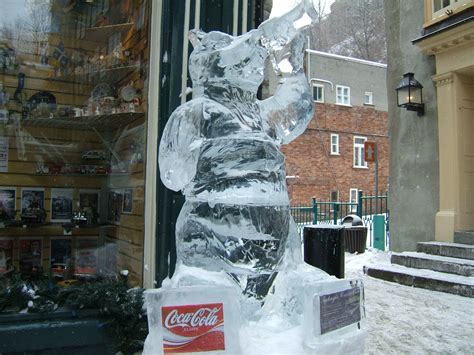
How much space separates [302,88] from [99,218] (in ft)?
7.30

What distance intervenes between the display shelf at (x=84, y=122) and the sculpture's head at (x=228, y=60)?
158 cm

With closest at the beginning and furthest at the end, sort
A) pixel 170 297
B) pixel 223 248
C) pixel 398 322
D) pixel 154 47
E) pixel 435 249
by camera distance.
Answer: pixel 170 297, pixel 223 248, pixel 154 47, pixel 398 322, pixel 435 249

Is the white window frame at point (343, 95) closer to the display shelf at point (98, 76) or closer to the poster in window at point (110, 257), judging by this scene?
the display shelf at point (98, 76)

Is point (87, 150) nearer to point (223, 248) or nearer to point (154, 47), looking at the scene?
point (154, 47)

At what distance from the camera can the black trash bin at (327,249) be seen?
3.29 metres

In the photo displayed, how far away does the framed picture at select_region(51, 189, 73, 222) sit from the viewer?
369 centimetres

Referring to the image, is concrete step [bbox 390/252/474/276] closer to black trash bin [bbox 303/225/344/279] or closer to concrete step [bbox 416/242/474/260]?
concrete step [bbox 416/242/474/260]

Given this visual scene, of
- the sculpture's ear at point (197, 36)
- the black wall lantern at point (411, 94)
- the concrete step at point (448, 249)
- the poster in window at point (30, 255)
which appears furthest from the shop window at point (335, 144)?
the sculpture's ear at point (197, 36)

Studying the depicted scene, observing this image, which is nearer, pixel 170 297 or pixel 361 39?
pixel 170 297

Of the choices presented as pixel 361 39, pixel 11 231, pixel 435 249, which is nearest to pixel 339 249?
pixel 11 231

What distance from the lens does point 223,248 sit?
2.07 metres

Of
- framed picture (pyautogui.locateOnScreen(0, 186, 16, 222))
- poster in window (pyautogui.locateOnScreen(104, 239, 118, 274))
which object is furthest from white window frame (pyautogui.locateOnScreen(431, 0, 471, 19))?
framed picture (pyautogui.locateOnScreen(0, 186, 16, 222))

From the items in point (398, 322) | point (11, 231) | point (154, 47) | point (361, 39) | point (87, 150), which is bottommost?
point (398, 322)

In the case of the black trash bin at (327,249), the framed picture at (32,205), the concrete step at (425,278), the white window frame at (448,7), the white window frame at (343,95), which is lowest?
the concrete step at (425,278)
